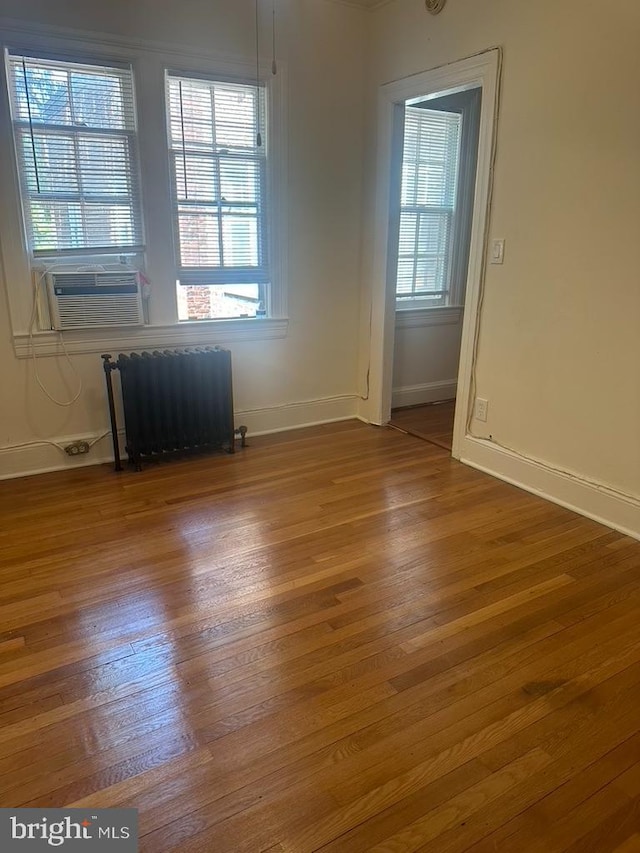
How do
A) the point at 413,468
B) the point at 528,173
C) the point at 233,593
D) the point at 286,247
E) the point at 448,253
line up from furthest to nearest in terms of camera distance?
the point at 448,253
the point at 286,247
the point at 413,468
the point at 528,173
the point at 233,593

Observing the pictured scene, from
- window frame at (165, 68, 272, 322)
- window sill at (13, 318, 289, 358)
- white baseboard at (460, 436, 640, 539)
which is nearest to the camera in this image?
white baseboard at (460, 436, 640, 539)

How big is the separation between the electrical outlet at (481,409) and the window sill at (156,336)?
4.78ft

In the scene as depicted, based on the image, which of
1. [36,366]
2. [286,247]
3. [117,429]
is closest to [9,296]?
[36,366]

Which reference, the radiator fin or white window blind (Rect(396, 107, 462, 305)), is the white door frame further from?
the radiator fin

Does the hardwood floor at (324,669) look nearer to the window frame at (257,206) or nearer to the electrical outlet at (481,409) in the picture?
the electrical outlet at (481,409)

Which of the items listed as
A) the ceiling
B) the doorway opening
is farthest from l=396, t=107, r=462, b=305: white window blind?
the ceiling

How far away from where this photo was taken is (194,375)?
146 inches

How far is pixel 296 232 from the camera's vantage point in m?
4.08

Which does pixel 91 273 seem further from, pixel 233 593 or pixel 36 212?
pixel 233 593

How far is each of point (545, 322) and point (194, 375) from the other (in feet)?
6.80

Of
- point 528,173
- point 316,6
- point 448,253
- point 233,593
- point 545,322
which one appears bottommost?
point 233,593

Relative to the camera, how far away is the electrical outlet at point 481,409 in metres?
3.56

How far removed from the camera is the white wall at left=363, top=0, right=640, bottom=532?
2666mm

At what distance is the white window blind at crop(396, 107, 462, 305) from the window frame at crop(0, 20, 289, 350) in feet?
3.92
